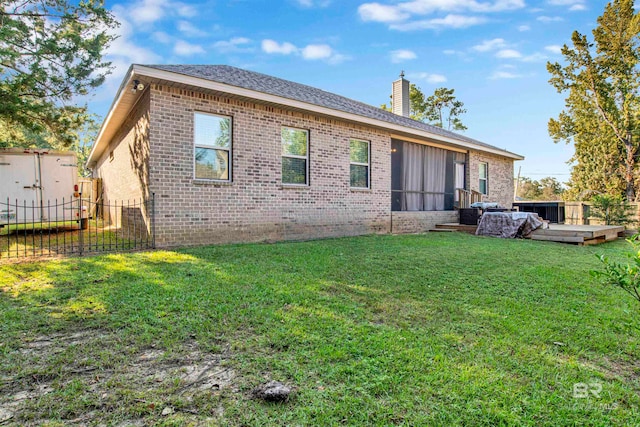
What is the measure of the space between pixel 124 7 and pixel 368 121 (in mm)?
8030

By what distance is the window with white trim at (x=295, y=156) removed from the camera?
329 inches

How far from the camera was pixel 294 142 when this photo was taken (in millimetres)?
8516

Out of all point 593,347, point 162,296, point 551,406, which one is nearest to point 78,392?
point 162,296

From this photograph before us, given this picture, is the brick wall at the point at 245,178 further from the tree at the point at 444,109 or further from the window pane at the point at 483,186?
the tree at the point at 444,109

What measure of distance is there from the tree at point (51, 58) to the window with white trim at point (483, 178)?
14689 millimetres

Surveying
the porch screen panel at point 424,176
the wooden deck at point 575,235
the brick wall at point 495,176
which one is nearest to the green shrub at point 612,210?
the brick wall at point 495,176

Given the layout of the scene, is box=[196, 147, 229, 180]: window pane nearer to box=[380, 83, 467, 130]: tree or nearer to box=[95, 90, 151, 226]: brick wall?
box=[95, 90, 151, 226]: brick wall

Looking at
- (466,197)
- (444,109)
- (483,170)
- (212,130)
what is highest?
(444,109)

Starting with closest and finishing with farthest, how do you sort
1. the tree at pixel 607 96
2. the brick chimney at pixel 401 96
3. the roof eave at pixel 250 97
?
the roof eave at pixel 250 97 → the brick chimney at pixel 401 96 → the tree at pixel 607 96

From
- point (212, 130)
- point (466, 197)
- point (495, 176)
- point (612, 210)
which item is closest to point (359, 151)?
point (212, 130)

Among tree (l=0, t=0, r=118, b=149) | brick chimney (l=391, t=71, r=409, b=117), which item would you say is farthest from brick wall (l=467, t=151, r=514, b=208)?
tree (l=0, t=0, r=118, b=149)

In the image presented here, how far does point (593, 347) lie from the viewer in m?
2.52

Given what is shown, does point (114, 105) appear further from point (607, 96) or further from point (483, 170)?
point (607, 96)

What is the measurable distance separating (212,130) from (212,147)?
382mm
